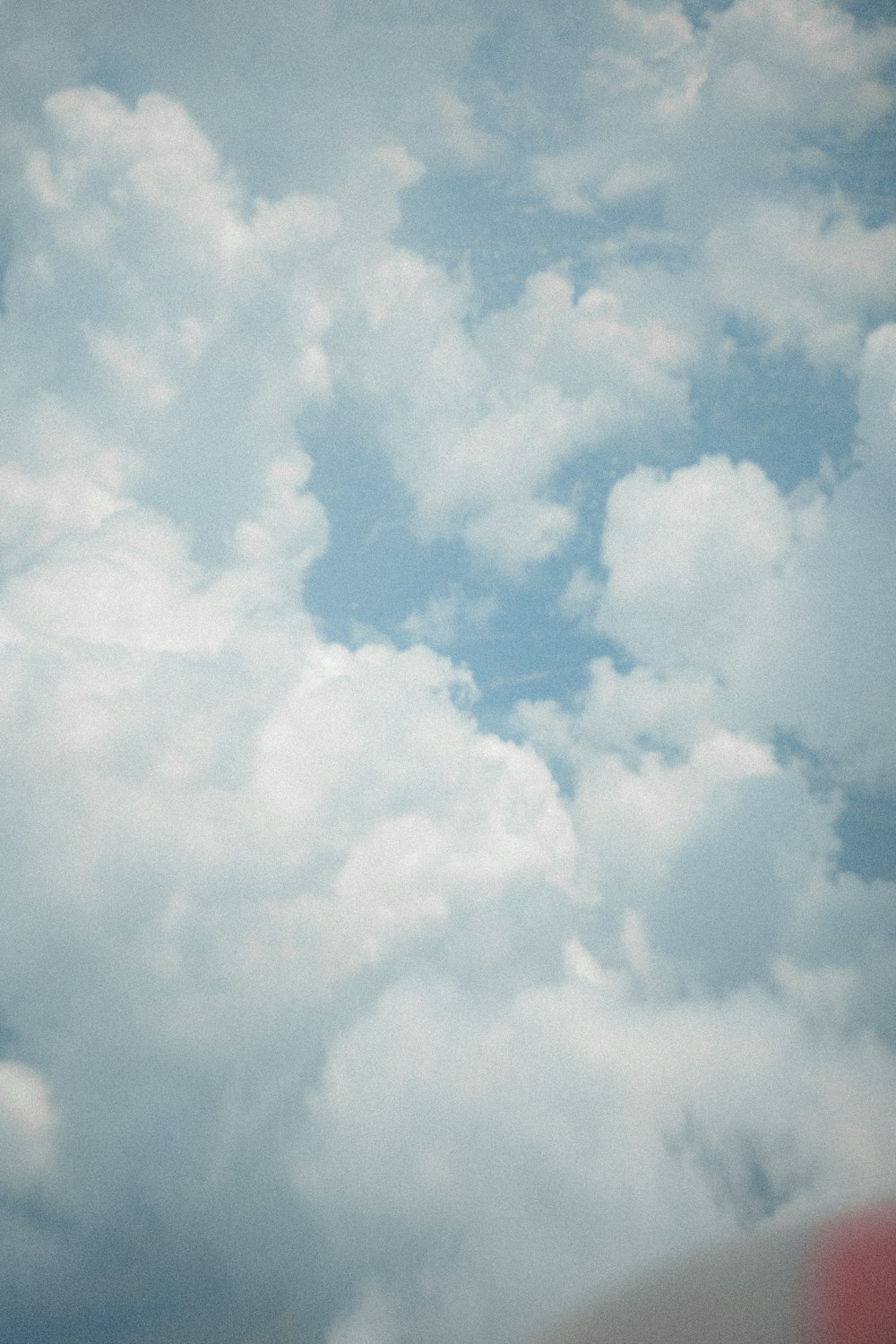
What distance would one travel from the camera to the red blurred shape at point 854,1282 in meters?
9.56

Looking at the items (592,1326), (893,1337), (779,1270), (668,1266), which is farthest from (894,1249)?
(592,1326)

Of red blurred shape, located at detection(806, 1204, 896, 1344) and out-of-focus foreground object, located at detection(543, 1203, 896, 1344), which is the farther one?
out-of-focus foreground object, located at detection(543, 1203, 896, 1344)

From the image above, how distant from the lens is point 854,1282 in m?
9.92

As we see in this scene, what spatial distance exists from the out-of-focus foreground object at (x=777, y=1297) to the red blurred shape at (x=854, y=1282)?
1 cm

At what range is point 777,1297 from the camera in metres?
10.6

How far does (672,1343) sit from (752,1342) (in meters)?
1.30

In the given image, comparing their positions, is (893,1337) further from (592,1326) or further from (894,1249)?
(592,1326)

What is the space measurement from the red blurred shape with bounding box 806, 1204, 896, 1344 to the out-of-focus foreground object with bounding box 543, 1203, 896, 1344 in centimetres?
1

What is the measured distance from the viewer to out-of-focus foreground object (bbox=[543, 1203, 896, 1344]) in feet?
31.8

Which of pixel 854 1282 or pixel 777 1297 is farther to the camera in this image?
pixel 777 1297

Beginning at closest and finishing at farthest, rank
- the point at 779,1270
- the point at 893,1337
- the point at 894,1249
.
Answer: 1. the point at 893,1337
2. the point at 894,1249
3. the point at 779,1270

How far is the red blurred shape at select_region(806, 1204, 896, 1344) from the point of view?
956 centimetres

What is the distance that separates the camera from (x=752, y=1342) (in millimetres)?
10188

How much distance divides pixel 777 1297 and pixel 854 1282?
1364 mm
